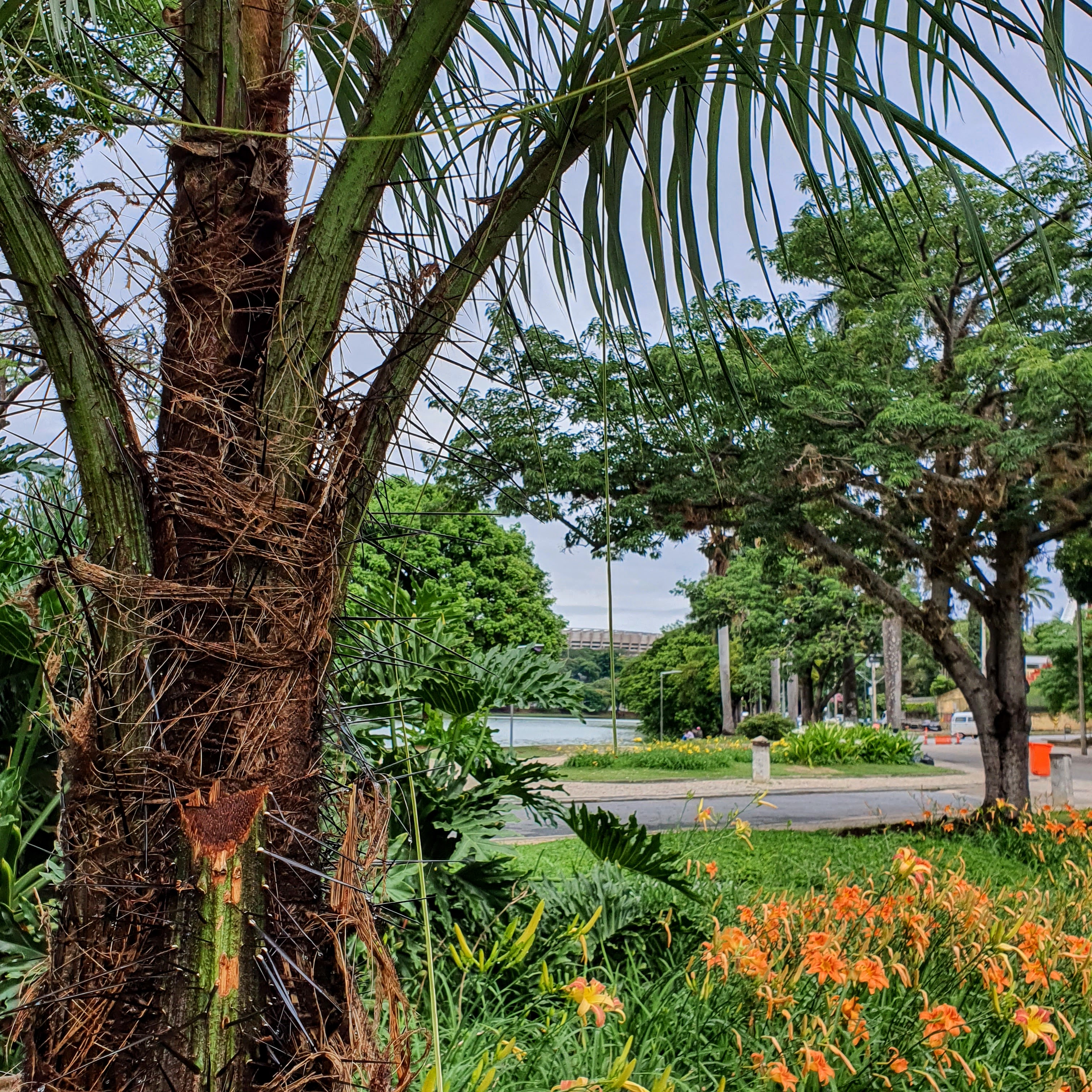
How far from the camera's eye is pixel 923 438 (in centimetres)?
877

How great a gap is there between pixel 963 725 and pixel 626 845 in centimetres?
4737

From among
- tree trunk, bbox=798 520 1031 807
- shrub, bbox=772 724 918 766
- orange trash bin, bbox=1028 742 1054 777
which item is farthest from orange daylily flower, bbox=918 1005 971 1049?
shrub, bbox=772 724 918 766

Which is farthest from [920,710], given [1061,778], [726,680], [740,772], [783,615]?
[1061,778]

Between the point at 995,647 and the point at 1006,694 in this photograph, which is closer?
the point at 1006,694

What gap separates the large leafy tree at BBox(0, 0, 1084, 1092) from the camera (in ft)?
3.94

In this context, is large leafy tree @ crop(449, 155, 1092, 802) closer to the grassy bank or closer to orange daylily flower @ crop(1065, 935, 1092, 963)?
orange daylily flower @ crop(1065, 935, 1092, 963)

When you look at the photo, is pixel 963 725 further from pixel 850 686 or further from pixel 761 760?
pixel 761 760

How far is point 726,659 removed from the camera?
106ft

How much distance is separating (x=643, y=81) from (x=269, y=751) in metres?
1.21

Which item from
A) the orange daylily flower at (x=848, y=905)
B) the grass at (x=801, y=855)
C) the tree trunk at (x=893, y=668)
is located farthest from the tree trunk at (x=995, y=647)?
the tree trunk at (x=893, y=668)

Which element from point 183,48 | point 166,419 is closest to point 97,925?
point 166,419

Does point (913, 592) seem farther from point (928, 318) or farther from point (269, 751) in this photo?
point (269, 751)

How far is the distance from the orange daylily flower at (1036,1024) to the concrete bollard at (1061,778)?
429 inches

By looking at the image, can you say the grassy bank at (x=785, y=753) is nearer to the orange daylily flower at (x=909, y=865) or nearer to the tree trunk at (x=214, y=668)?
the orange daylily flower at (x=909, y=865)
